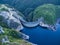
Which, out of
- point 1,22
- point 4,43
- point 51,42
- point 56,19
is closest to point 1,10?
point 1,22

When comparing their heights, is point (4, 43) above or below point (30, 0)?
below

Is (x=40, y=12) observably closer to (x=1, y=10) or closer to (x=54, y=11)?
(x=54, y=11)

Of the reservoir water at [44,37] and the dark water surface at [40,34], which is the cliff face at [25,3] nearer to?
the dark water surface at [40,34]

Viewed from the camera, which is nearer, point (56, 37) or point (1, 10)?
point (56, 37)

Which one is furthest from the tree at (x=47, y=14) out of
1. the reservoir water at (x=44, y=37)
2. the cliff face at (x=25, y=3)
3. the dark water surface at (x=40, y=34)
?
the reservoir water at (x=44, y=37)

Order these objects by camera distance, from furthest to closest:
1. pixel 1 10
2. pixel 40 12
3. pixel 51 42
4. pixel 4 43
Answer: pixel 40 12, pixel 1 10, pixel 51 42, pixel 4 43

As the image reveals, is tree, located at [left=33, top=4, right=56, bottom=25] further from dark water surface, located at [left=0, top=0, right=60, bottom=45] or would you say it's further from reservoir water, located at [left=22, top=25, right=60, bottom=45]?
reservoir water, located at [left=22, top=25, right=60, bottom=45]

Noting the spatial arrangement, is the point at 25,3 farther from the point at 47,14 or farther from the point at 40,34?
the point at 40,34

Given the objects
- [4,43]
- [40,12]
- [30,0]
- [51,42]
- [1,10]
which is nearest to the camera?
[4,43]

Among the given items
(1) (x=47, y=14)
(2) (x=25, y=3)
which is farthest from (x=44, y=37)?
(2) (x=25, y=3)
